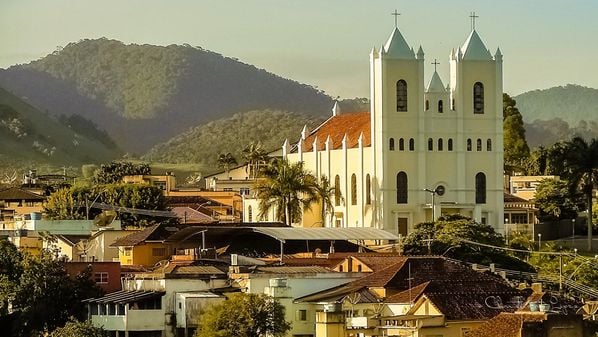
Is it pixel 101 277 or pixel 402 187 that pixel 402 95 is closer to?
pixel 402 187

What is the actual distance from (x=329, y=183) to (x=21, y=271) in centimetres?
4766

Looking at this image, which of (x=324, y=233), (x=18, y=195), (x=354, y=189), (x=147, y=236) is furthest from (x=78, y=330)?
(x=18, y=195)

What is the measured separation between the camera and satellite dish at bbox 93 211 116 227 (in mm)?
100875

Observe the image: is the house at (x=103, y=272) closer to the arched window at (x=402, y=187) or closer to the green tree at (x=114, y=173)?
the arched window at (x=402, y=187)

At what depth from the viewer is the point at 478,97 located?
118 metres

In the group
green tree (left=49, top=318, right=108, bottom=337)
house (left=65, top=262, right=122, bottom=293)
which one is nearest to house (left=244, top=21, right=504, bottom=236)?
house (left=65, top=262, right=122, bottom=293)

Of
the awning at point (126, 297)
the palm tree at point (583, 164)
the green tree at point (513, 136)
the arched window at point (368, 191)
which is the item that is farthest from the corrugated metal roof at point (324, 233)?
the green tree at point (513, 136)

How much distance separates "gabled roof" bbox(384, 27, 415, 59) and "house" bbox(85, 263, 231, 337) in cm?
4777

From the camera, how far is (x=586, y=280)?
3322 inches

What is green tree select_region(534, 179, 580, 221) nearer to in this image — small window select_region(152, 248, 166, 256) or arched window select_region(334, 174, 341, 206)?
arched window select_region(334, 174, 341, 206)

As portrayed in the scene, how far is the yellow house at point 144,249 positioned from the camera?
8588cm

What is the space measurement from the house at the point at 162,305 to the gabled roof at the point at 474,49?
5050 centimetres

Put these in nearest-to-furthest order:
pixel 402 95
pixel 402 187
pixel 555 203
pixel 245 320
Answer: pixel 245 320 → pixel 402 187 → pixel 402 95 → pixel 555 203

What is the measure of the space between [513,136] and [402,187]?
42.3m
